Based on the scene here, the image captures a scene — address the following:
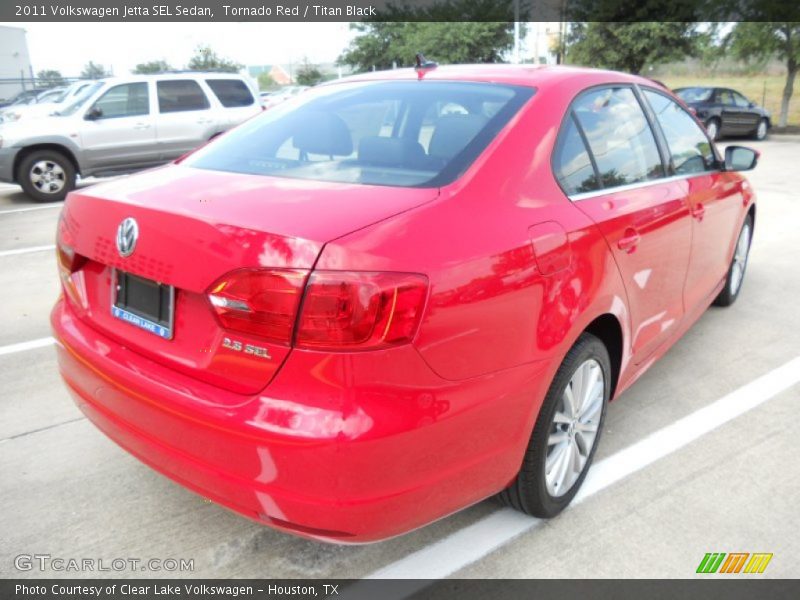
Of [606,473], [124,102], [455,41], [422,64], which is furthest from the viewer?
[455,41]

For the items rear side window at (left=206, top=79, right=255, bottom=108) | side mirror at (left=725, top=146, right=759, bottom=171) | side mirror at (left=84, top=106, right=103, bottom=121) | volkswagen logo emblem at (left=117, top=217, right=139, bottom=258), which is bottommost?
volkswagen logo emblem at (left=117, top=217, right=139, bottom=258)

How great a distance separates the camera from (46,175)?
33.4ft

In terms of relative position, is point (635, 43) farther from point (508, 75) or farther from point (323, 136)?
point (323, 136)

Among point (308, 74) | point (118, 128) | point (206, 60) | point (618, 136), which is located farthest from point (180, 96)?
point (308, 74)

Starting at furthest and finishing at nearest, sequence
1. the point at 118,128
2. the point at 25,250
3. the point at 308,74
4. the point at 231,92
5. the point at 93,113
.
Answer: the point at 308,74 < the point at 231,92 < the point at 118,128 < the point at 93,113 < the point at 25,250

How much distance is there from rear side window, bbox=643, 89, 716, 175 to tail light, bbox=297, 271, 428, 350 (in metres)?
2.31

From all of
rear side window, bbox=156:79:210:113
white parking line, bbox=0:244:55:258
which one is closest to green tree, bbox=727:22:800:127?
rear side window, bbox=156:79:210:113

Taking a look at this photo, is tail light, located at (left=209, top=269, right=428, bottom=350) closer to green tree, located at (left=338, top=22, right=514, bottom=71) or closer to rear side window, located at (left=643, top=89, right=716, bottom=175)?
rear side window, located at (left=643, top=89, right=716, bottom=175)

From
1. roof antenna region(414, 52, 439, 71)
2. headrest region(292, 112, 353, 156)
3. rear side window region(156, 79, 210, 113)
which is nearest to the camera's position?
headrest region(292, 112, 353, 156)

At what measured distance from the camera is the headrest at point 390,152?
2.39m

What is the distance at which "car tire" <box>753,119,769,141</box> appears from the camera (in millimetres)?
20938

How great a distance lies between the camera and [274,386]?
182 centimetres

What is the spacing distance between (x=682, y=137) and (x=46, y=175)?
31.4 ft

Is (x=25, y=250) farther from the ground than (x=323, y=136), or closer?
closer
